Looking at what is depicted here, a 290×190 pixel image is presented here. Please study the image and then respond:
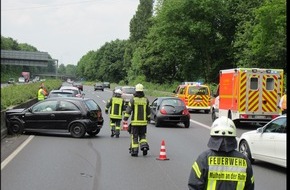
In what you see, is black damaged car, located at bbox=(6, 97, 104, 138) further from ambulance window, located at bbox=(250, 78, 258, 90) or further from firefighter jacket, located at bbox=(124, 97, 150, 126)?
ambulance window, located at bbox=(250, 78, 258, 90)

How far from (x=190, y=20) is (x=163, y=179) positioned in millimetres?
49467

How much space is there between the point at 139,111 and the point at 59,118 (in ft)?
18.5

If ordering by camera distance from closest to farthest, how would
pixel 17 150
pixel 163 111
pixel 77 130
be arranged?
pixel 17 150 < pixel 77 130 < pixel 163 111

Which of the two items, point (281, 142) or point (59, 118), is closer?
point (281, 142)

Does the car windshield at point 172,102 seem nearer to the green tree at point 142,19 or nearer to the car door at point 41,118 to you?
the car door at point 41,118

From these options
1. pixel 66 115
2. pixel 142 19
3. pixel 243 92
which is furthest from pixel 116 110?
pixel 142 19

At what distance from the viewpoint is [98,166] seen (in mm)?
10836

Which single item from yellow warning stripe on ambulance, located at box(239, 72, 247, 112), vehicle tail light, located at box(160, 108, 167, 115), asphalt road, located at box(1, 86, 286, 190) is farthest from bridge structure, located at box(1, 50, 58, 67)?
vehicle tail light, located at box(160, 108, 167, 115)

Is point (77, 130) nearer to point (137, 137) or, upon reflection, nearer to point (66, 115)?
point (66, 115)

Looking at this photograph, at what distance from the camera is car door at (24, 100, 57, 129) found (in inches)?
681

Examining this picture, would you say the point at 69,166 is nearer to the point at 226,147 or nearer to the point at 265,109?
the point at 226,147

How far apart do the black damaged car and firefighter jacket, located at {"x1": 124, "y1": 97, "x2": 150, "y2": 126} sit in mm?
4776

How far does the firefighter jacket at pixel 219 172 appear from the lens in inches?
135

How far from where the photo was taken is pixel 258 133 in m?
11.5
